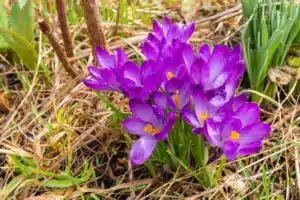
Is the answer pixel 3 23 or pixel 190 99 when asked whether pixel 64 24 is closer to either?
pixel 3 23

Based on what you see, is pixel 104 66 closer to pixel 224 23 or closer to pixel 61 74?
pixel 61 74

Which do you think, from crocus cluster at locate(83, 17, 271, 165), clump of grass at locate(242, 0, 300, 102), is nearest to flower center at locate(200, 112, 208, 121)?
crocus cluster at locate(83, 17, 271, 165)

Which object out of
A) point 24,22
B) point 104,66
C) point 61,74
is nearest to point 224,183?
point 104,66

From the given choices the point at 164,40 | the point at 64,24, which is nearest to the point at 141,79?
the point at 164,40

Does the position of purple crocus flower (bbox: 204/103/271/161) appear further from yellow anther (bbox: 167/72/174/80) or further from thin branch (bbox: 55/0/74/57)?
thin branch (bbox: 55/0/74/57)

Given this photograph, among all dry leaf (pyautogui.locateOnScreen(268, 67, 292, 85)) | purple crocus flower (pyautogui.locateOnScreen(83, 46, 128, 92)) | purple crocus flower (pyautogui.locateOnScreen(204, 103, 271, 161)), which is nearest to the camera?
purple crocus flower (pyautogui.locateOnScreen(204, 103, 271, 161))

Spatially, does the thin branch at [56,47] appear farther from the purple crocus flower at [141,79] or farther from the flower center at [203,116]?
the flower center at [203,116]
